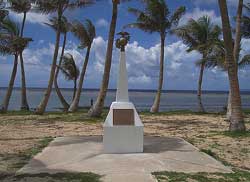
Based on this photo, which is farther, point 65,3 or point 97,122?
point 65,3

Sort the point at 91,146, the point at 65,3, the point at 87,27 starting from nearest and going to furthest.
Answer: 1. the point at 91,146
2. the point at 65,3
3. the point at 87,27

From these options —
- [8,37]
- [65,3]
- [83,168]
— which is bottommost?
[83,168]

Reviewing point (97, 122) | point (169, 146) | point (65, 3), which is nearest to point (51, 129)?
point (97, 122)

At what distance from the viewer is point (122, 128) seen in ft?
33.6

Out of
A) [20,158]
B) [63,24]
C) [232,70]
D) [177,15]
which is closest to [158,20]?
[177,15]

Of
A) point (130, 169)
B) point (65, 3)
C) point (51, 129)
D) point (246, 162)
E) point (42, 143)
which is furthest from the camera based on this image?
point (65, 3)

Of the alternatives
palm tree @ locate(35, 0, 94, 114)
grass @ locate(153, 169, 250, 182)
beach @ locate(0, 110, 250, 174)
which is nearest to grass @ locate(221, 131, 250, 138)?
beach @ locate(0, 110, 250, 174)

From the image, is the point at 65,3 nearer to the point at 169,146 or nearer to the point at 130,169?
the point at 169,146

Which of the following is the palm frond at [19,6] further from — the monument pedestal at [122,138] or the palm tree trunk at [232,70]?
the monument pedestal at [122,138]

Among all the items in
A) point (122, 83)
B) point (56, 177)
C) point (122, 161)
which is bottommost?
point (56, 177)

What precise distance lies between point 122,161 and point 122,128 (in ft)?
4.32

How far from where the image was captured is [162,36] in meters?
28.1

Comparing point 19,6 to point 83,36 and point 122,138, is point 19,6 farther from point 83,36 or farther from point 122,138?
point 122,138

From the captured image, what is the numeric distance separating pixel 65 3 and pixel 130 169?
57.5 feet
